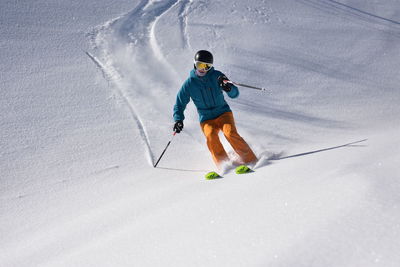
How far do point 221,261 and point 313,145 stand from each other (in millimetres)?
2776

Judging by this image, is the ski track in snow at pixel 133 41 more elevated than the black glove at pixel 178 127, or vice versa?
the ski track in snow at pixel 133 41

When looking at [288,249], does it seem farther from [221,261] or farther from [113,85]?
[113,85]

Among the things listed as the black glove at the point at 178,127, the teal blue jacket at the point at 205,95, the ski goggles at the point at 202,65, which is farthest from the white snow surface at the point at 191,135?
the ski goggles at the point at 202,65

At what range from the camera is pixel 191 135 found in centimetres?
497

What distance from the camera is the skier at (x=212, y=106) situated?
414cm

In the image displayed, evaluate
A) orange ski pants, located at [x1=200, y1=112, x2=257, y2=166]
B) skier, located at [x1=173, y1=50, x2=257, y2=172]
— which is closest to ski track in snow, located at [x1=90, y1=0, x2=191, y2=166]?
skier, located at [x1=173, y1=50, x2=257, y2=172]

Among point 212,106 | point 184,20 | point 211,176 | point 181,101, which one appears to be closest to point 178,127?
point 181,101

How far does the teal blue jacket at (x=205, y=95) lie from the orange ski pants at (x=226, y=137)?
0.27ft

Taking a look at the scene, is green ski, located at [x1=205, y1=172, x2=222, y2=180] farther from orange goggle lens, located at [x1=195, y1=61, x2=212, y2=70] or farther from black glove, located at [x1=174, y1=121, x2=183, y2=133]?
orange goggle lens, located at [x1=195, y1=61, x2=212, y2=70]

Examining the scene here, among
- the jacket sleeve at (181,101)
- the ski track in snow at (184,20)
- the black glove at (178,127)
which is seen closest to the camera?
the black glove at (178,127)

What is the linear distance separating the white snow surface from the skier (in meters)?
0.23

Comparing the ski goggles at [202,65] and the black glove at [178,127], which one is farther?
the black glove at [178,127]

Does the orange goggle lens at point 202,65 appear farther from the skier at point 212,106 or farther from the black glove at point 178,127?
the black glove at point 178,127

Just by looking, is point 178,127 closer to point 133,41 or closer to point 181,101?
point 181,101
